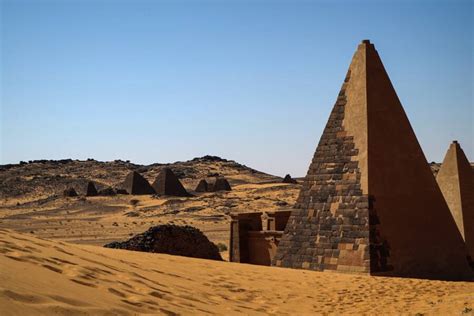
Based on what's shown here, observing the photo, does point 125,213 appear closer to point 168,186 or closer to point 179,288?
point 168,186

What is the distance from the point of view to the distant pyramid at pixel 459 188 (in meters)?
18.6

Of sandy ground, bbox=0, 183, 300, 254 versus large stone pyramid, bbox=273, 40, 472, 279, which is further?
sandy ground, bbox=0, 183, 300, 254

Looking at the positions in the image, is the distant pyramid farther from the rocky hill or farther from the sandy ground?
the rocky hill

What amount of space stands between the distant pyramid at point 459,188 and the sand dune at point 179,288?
21.2ft

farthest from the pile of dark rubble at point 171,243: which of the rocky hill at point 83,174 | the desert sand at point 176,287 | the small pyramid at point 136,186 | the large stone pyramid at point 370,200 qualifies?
the rocky hill at point 83,174

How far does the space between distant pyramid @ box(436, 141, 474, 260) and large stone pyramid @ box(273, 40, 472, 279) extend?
3.42 meters

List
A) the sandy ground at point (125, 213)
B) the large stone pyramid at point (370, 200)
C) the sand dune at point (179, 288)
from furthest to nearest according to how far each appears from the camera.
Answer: the sandy ground at point (125, 213) < the large stone pyramid at point (370, 200) < the sand dune at point (179, 288)

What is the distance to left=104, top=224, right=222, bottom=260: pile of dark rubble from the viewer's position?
1634 cm

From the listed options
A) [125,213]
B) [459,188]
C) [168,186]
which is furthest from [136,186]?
[459,188]

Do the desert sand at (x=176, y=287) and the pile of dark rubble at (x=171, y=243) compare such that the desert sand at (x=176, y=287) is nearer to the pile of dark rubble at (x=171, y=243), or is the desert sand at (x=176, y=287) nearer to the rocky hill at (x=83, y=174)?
the pile of dark rubble at (x=171, y=243)

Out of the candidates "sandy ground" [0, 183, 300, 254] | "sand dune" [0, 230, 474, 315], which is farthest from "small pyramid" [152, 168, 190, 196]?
"sand dune" [0, 230, 474, 315]

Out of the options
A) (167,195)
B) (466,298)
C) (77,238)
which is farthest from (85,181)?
(466,298)

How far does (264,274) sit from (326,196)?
3.09m

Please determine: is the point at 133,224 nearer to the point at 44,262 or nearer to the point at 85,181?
the point at 44,262
